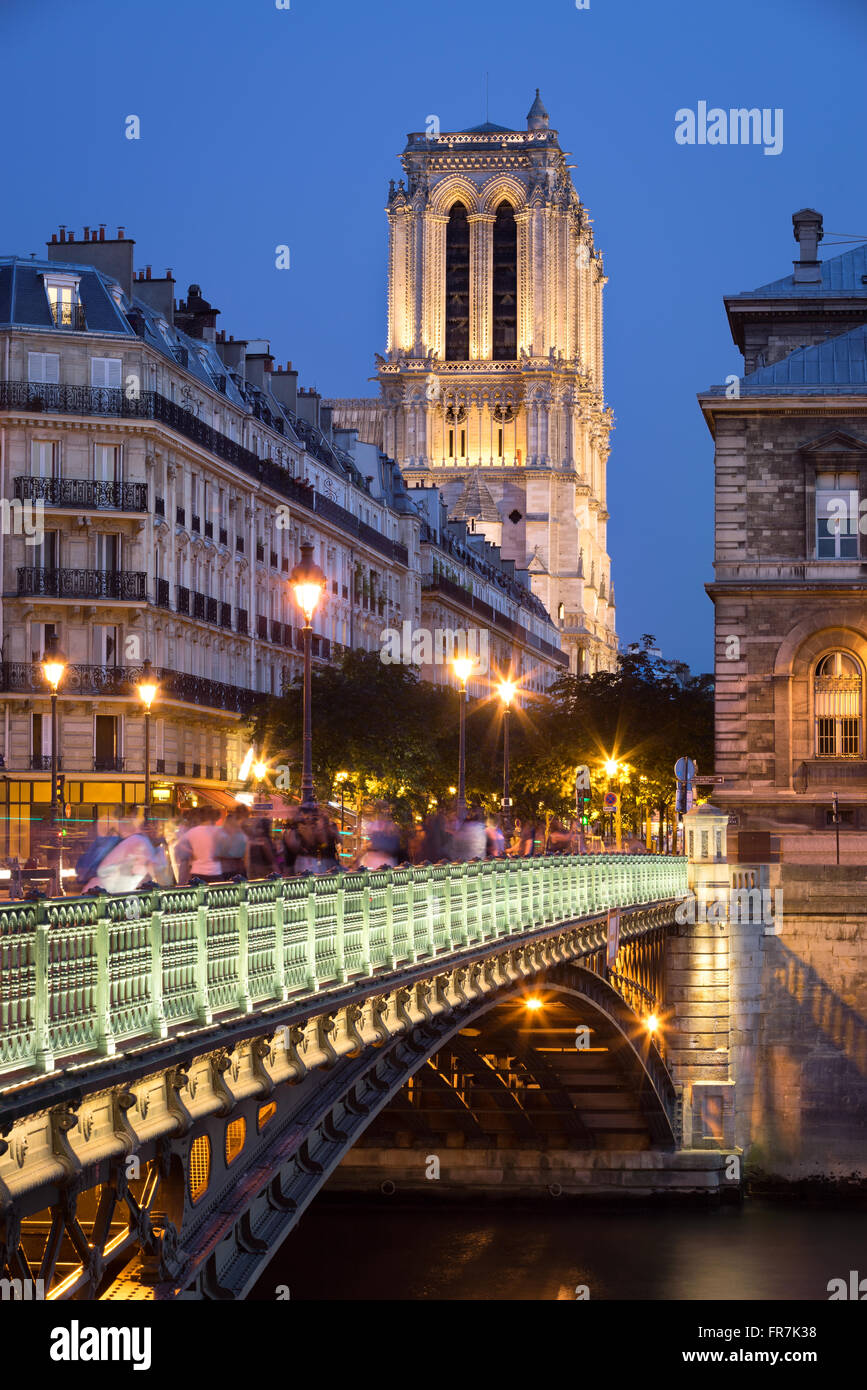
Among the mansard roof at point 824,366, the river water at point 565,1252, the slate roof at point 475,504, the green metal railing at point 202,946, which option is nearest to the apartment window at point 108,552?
the mansard roof at point 824,366

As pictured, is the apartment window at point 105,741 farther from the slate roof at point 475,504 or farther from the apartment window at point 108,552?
the slate roof at point 475,504

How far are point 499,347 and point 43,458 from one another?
118 metres

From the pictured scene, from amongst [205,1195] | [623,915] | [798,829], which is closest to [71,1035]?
[205,1195]

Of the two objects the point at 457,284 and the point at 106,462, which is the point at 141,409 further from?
the point at 457,284

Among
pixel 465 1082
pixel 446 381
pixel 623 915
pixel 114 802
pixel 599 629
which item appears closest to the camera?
pixel 623 915

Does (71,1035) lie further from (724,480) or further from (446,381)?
(446,381)

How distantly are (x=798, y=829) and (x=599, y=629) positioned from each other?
129m

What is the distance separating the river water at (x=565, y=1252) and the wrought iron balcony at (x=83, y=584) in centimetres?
1762

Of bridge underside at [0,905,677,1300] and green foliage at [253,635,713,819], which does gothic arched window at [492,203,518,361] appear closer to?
green foliage at [253,635,713,819]

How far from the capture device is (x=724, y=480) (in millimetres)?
57500

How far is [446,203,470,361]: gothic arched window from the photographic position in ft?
583

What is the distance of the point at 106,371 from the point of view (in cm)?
6306

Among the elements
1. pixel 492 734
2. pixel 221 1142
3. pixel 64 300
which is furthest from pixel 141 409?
pixel 221 1142

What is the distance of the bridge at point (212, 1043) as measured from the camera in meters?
13.9
